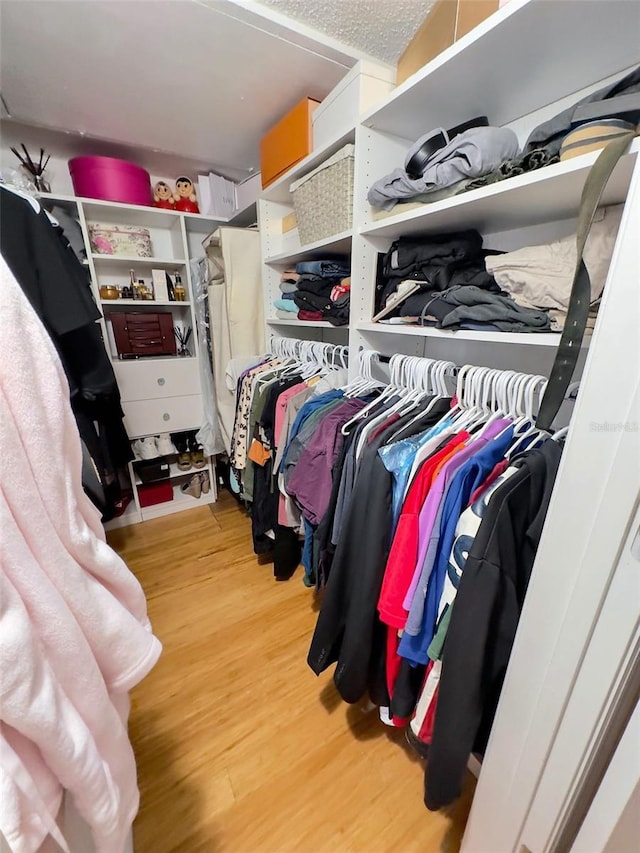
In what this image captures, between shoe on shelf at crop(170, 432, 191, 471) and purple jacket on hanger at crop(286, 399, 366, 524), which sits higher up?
purple jacket on hanger at crop(286, 399, 366, 524)

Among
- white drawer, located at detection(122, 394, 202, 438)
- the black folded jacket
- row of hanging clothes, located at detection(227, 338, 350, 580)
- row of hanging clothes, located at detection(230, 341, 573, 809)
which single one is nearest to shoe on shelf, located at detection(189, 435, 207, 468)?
white drawer, located at detection(122, 394, 202, 438)

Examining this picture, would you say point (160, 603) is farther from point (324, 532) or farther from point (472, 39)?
point (472, 39)

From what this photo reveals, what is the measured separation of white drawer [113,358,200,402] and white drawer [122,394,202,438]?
0.04m

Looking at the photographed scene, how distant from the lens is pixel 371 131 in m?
1.05

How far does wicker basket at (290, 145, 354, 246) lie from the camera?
111cm

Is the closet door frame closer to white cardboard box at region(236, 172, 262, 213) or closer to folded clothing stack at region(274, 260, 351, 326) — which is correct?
folded clothing stack at region(274, 260, 351, 326)

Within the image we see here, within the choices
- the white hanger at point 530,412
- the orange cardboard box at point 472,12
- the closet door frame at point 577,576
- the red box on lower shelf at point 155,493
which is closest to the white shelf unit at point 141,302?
the red box on lower shelf at point 155,493

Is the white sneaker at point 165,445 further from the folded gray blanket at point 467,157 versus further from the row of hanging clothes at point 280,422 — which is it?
the folded gray blanket at point 467,157

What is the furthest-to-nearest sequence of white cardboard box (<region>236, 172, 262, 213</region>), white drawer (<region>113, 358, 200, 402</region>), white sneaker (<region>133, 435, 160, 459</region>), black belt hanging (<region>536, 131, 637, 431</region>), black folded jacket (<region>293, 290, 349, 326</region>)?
1. white sneaker (<region>133, 435, 160, 459</region>)
2. white drawer (<region>113, 358, 200, 402</region>)
3. white cardboard box (<region>236, 172, 262, 213</region>)
4. black folded jacket (<region>293, 290, 349, 326</region>)
5. black belt hanging (<region>536, 131, 637, 431</region>)

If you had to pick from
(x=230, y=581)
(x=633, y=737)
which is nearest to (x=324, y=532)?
(x=633, y=737)

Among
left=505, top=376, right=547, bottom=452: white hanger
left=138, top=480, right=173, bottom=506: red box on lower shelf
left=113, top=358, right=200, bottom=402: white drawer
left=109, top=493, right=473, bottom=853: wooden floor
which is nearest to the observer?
left=505, top=376, right=547, bottom=452: white hanger

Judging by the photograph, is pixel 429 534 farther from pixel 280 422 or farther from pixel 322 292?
pixel 322 292

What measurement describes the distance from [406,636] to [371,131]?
1431mm

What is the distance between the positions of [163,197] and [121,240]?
0.35 m
